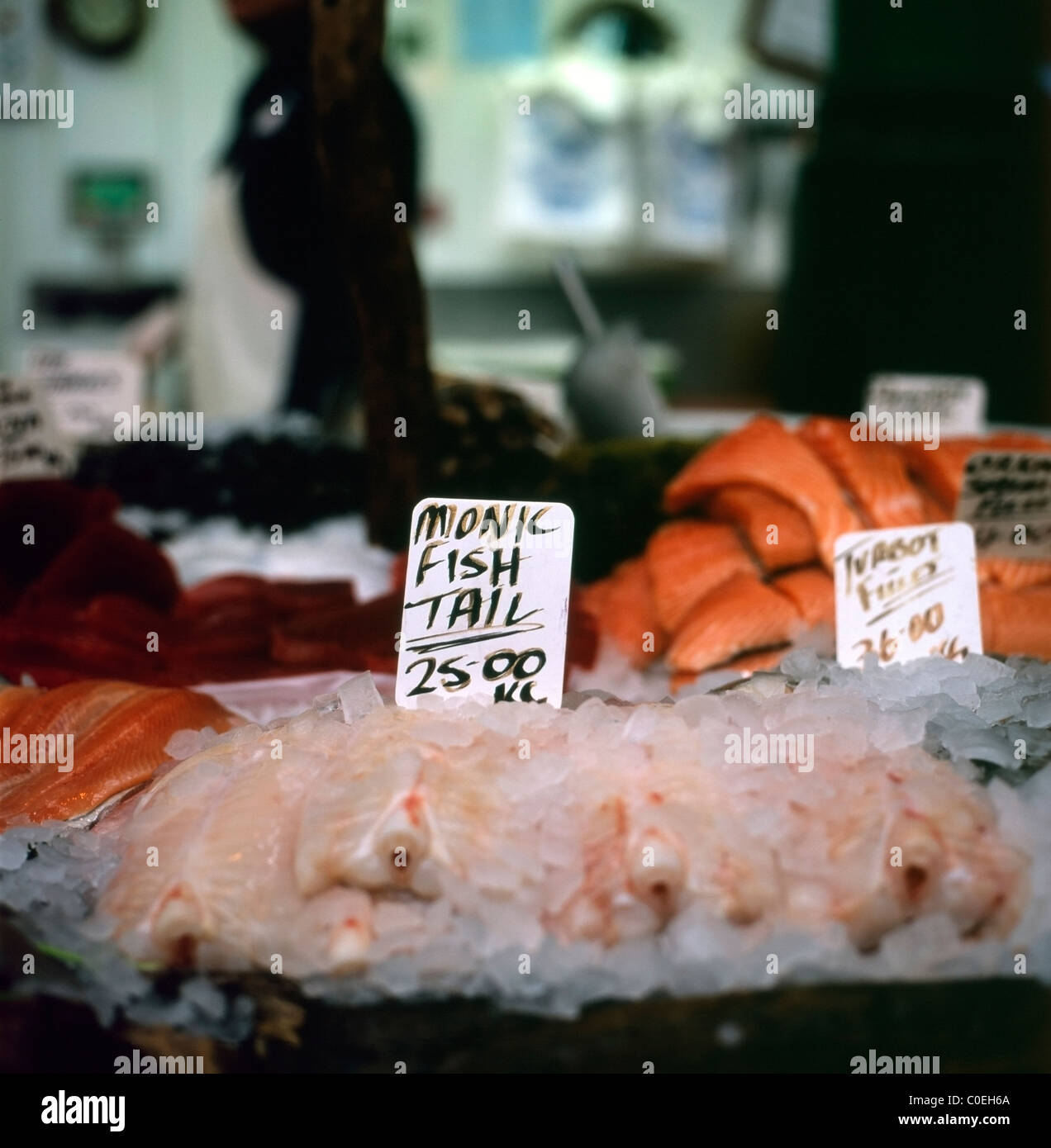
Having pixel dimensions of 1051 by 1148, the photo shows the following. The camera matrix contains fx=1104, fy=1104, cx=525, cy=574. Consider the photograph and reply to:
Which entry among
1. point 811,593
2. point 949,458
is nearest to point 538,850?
point 811,593

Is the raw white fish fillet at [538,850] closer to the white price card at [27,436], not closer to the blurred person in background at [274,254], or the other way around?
the white price card at [27,436]

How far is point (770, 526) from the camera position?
184 cm

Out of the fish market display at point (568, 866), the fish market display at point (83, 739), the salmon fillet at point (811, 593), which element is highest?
the salmon fillet at point (811, 593)

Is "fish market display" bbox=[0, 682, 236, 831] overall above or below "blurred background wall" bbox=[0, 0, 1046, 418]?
below

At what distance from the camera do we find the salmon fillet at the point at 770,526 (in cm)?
182

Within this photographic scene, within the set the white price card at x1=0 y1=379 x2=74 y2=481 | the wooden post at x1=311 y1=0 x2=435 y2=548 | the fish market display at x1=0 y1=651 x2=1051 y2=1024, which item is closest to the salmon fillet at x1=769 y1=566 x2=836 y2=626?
the fish market display at x1=0 y1=651 x2=1051 y2=1024

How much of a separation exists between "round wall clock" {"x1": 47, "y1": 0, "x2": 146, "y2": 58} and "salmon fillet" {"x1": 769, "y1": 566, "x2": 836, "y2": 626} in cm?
623

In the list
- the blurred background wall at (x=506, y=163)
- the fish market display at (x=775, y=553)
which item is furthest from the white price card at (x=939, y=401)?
the blurred background wall at (x=506, y=163)

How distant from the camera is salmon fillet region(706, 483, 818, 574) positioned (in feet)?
5.97

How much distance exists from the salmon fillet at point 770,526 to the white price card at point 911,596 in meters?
0.31

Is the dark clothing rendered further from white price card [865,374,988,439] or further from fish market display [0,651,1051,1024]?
fish market display [0,651,1051,1024]

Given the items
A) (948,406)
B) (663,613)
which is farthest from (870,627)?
(948,406)

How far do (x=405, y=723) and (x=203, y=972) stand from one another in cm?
32

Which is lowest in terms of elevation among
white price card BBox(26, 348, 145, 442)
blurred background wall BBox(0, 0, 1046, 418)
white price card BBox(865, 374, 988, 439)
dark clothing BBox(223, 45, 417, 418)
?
white price card BBox(865, 374, 988, 439)
